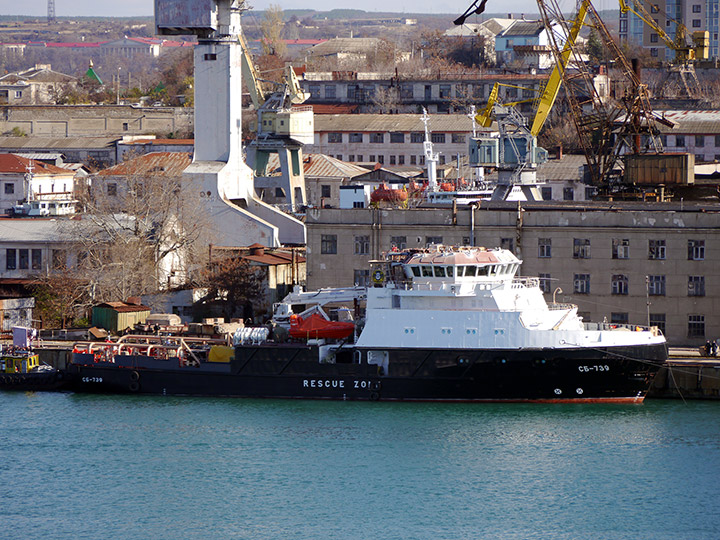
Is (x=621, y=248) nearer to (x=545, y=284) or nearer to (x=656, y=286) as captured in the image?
(x=656, y=286)

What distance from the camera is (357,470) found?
3609 cm

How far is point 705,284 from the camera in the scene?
47.5 m

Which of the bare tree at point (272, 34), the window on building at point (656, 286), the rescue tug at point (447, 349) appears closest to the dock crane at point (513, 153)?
the window on building at point (656, 286)

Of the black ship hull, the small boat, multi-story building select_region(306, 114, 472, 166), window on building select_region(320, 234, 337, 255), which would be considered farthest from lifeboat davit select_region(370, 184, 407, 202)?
multi-story building select_region(306, 114, 472, 166)

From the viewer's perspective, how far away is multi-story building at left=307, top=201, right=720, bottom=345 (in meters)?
47.6

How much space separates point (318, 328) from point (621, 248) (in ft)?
36.6

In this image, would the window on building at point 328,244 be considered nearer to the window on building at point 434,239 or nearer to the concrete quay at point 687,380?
the window on building at point 434,239

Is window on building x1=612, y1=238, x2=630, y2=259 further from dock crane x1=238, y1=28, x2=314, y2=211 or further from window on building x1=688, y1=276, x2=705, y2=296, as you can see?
dock crane x1=238, y1=28, x2=314, y2=211

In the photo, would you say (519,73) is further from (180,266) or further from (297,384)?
(297,384)

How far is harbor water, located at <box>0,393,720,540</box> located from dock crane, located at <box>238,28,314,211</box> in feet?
102

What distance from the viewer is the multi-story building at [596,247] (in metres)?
47.6

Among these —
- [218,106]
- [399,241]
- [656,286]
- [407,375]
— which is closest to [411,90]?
[218,106]

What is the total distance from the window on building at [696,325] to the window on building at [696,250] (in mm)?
1954

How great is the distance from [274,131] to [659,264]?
100 ft
